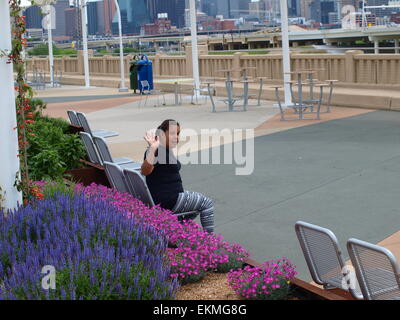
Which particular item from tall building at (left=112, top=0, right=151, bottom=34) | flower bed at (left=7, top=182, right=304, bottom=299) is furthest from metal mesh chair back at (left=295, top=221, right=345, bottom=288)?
tall building at (left=112, top=0, right=151, bottom=34)

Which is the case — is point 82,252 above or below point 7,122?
below

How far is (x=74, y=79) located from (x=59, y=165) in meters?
31.2

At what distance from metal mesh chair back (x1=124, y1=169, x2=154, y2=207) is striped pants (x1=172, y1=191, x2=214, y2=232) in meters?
0.29

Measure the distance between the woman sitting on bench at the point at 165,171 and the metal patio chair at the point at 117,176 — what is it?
1.78 ft

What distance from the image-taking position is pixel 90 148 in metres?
9.92

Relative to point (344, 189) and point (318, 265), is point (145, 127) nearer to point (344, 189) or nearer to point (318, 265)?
point (344, 189)

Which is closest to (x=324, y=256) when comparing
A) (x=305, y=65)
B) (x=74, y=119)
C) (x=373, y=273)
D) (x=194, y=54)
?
Result: (x=373, y=273)

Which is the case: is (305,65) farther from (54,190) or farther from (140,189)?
(54,190)

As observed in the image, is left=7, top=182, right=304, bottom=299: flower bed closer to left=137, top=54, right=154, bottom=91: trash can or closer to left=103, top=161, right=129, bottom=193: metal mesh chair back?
left=103, top=161, right=129, bottom=193: metal mesh chair back

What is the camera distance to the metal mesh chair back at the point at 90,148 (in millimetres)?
9688

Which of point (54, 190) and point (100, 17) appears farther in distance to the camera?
point (100, 17)

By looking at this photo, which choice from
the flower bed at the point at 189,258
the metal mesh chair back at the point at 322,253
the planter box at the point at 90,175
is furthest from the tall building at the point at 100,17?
the metal mesh chair back at the point at 322,253

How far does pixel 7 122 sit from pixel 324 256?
9.54 feet

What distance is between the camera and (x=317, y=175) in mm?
11000
